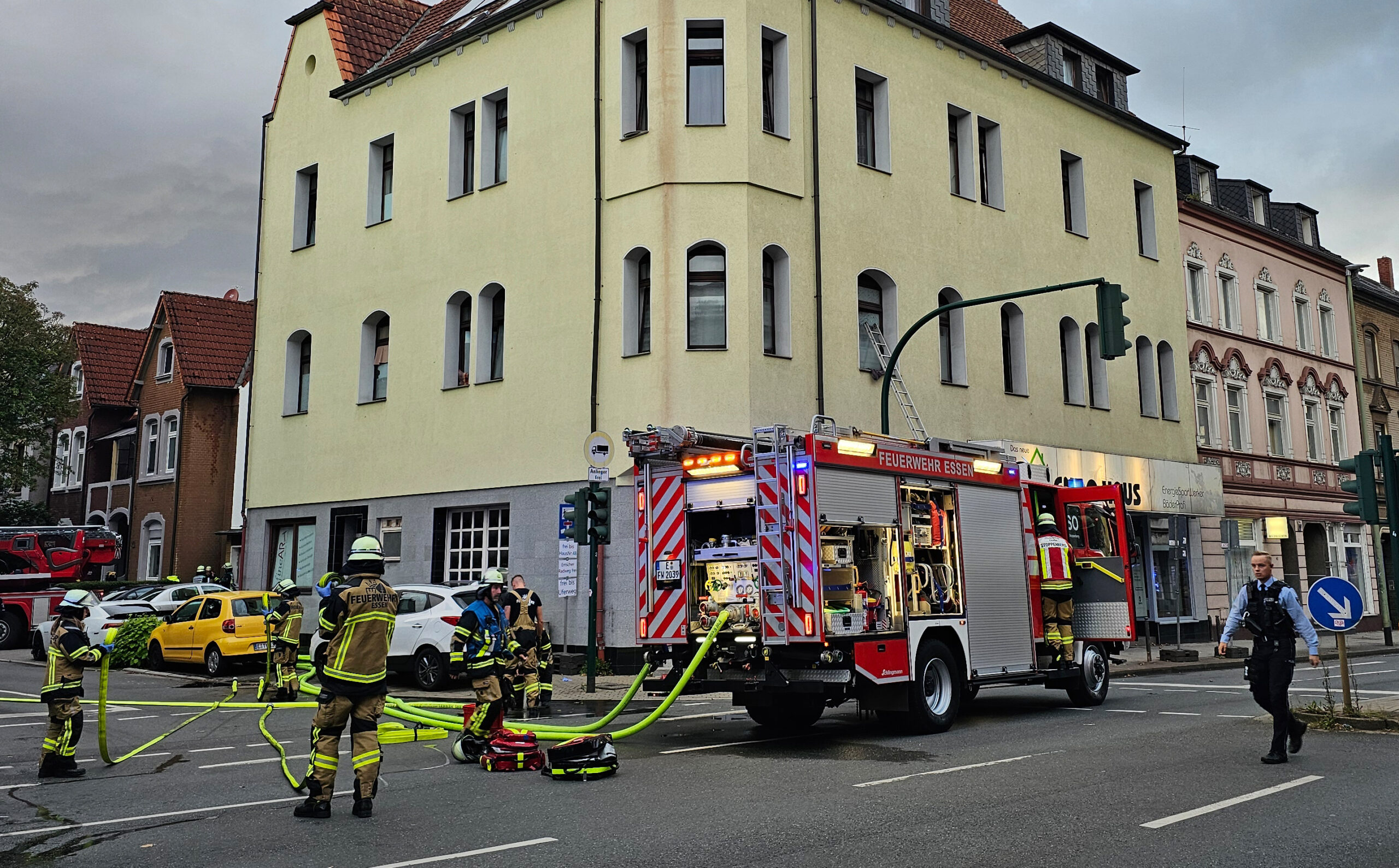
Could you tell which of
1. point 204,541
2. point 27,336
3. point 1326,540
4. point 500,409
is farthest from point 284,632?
point 1326,540

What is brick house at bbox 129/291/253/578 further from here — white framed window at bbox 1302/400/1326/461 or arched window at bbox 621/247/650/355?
white framed window at bbox 1302/400/1326/461

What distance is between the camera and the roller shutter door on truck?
12.9 m

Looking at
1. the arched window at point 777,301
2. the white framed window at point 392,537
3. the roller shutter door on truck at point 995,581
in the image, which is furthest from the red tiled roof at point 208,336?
the roller shutter door on truck at point 995,581

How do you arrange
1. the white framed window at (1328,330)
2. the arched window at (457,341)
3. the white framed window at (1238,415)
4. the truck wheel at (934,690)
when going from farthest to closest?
1. the white framed window at (1328,330)
2. the white framed window at (1238,415)
3. the arched window at (457,341)
4. the truck wheel at (934,690)

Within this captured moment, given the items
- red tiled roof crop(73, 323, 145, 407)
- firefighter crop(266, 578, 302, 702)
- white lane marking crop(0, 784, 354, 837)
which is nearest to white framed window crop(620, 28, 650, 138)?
firefighter crop(266, 578, 302, 702)

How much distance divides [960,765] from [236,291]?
145ft

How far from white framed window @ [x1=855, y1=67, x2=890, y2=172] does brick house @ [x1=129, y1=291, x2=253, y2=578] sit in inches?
834

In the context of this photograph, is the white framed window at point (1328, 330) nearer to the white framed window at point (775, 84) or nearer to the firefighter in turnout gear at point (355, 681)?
the white framed window at point (775, 84)

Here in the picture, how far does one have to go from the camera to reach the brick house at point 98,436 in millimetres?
41000

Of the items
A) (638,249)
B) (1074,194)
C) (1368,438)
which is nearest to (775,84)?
(638,249)

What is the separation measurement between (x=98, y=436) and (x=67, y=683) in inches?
1460

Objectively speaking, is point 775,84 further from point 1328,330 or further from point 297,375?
point 1328,330

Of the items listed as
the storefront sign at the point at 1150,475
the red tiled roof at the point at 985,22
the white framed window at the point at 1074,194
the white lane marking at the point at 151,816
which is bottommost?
the white lane marking at the point at 151,816

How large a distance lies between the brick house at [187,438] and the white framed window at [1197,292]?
26.8 m
